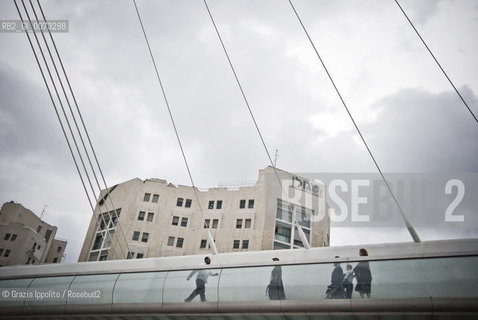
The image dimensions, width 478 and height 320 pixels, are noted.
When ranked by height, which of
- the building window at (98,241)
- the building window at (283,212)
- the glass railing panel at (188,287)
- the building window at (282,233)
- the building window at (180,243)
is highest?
the building window at (283,212)

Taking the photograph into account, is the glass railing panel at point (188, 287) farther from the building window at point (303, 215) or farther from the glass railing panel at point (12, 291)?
the building window at point (303, 215)

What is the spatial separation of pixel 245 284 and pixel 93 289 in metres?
5.61

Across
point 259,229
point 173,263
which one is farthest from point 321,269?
point 259,229

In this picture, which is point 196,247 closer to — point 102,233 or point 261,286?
point 102,233

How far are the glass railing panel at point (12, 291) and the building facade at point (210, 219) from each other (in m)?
26.5

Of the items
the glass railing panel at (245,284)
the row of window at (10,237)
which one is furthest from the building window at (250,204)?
the row of window at (10,237)

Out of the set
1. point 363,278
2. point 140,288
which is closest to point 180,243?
point 140,288

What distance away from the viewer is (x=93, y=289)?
12023 mm

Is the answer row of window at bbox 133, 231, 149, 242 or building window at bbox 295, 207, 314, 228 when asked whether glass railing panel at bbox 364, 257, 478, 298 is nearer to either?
building window at bbox 295, 207, 314, 228

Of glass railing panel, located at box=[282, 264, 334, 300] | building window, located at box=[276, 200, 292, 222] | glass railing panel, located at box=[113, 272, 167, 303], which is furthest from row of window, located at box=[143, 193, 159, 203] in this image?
glass railing panel, located at box=[282, 264, 334, 300]

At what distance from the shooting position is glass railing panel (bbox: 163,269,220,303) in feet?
33.3

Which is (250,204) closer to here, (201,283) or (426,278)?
(201,283)

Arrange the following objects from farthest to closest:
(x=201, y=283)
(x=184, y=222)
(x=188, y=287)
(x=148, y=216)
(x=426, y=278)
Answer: (x=184, y=222)
(x=148, y=216)
(x=188, y=287)
(x=201, y=283)
(x=426, y=278)

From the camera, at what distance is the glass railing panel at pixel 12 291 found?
13055 millimetres
